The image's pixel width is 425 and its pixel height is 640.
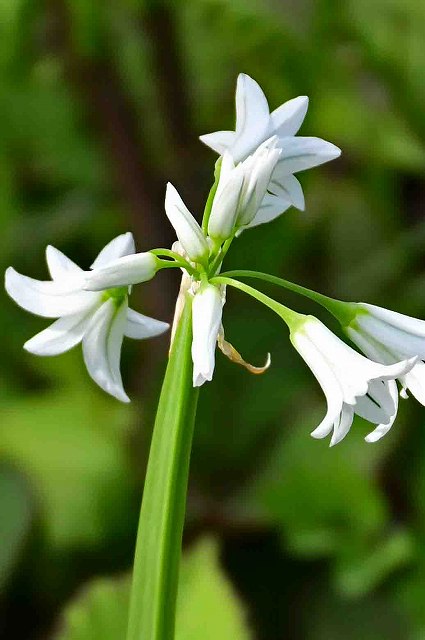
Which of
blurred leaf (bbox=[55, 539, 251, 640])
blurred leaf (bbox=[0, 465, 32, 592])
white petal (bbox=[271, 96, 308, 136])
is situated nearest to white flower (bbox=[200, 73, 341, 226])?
white petal (bbox=[271, 96, 308, 136])

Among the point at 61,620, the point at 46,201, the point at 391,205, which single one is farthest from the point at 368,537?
the point at 46,201

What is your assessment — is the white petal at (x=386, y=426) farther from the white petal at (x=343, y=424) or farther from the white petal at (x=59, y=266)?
the white petal at (x=59, y=266)

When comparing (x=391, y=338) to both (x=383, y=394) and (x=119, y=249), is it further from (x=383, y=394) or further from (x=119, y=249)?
(x=119, y=249)

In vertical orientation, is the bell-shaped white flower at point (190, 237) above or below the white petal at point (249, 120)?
below

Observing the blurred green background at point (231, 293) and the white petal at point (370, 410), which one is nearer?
the white petal at point (370, 410)

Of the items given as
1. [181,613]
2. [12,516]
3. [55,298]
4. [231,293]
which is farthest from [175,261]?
[231,293]

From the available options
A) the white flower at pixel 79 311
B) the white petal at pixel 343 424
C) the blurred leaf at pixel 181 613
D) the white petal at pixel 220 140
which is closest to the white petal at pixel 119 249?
the white flower at pixel 79 311
